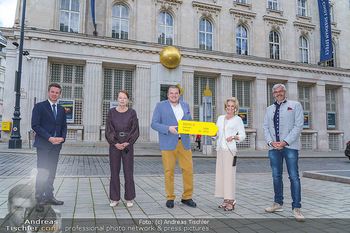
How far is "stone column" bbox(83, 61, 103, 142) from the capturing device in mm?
16750

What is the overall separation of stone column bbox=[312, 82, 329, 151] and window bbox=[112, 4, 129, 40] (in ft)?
59.1

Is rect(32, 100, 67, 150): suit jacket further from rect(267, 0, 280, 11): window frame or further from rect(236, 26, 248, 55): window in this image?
rect(267, 0, 280, 11): window frame

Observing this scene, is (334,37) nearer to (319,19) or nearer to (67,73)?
(319,19)

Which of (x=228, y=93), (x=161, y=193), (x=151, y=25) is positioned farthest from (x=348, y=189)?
(x=151, y=25)

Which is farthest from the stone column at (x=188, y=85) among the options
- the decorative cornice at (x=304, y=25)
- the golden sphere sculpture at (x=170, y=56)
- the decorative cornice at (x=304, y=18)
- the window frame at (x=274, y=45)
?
the decorative cornice at (x=304, y=18)

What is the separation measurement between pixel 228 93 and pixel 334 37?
1417 cm

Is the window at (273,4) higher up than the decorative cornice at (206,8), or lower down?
higher up

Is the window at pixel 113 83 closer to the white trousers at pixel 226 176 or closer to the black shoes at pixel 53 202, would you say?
the black shoes at pixel 53 202

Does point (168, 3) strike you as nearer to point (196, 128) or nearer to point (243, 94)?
point (243, 94)

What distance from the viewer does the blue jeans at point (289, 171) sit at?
3.80m

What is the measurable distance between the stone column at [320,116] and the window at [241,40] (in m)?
8.00

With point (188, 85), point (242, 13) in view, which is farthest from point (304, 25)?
point (188, 85)

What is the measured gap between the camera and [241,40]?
863 inches

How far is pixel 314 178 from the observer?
7469 mm
